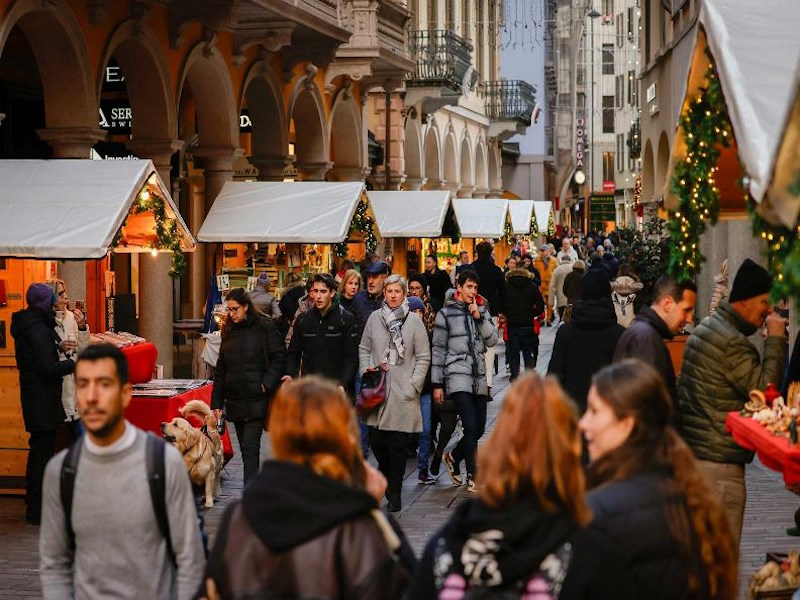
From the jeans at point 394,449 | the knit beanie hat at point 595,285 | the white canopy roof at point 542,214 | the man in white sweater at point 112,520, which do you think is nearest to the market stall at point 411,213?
the jeans at point 394,449

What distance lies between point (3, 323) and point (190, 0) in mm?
7775

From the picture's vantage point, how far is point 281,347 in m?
11.8

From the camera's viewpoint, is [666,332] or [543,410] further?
[666,332]

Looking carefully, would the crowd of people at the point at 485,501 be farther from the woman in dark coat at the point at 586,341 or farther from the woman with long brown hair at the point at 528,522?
the woman in dark coat at the point at 586,341

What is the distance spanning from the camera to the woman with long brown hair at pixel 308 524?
426cm

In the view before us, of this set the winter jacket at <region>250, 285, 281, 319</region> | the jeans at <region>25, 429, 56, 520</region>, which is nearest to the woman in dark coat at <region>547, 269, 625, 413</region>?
the jeans at <region>25, 429, 56, 520</region>

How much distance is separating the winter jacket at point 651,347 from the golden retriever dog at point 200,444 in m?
4.94

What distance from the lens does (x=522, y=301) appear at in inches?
818

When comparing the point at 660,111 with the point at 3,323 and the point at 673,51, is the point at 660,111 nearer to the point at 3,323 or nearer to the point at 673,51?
the point at 673,51

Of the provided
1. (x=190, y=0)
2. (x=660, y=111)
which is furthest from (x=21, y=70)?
(x=660, y=111)

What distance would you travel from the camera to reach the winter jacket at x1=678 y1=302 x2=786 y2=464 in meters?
7.76

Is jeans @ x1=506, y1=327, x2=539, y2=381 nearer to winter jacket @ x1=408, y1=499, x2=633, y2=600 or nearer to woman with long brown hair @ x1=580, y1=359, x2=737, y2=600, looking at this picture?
woman with long brown hair @ x1=580, y1=359, x2=737, y2=600

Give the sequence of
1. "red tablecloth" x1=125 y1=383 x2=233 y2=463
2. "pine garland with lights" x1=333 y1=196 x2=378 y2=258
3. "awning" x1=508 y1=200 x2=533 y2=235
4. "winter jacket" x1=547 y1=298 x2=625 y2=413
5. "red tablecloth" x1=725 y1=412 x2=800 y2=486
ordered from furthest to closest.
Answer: "awning" x1=508 y1=200 x2=533 y2=235 < "pine garland with lights" x1=333 y1=196 x2=378 y2=258 < "red tablecloth" x1=125 y1=383 x2=233 y2=463 < "winter jacket" x1=547 y1=298 x2=625 y2=413 < "red tablecloth" x1=725 y1=412 x2=800 y2=486

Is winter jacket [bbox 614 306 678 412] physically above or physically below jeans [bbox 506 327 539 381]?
above
